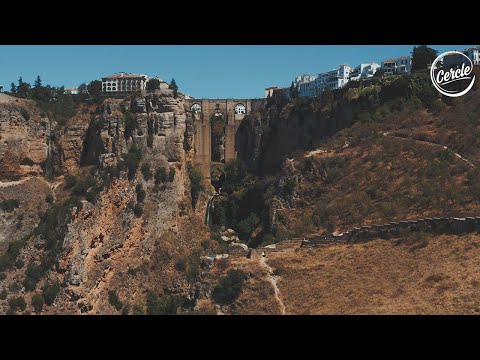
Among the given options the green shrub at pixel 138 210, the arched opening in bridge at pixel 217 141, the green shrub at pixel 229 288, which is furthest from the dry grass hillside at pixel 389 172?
the arched opening in bridge at pixel 217 141

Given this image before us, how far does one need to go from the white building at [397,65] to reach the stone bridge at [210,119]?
8.91 m

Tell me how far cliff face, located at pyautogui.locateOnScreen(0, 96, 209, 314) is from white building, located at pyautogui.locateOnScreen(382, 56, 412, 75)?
13881 millimetres

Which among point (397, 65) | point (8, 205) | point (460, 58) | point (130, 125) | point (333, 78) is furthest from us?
point (333, 78)

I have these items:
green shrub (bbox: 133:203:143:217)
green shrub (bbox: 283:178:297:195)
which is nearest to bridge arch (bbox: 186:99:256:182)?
green shrub (bbox: 133:203:143:217)

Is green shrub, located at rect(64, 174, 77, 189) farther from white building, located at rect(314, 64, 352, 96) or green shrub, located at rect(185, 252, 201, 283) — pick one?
white building, located at rect(314, 64, 352, 96)

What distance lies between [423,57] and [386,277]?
16.4 m

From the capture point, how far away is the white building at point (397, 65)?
1525 inches

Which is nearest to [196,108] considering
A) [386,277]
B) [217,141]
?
[217,141]

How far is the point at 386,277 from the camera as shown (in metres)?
16.6

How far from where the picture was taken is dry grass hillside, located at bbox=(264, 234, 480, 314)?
14633 millimetres

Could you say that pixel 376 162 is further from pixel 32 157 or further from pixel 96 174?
pixel 32 157

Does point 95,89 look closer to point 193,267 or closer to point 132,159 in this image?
point 132,159

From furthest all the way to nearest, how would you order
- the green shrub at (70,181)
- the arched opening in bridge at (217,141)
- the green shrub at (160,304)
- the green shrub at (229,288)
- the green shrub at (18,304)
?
the arched opening in bridge at (217,141) → the green shrub at (70,181) → the green shrub at (18,304) → the green shrub at (160,304) → the green shrub at (229,288)

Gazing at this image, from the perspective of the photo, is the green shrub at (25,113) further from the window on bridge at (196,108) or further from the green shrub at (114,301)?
the green shrub at (114,301)
